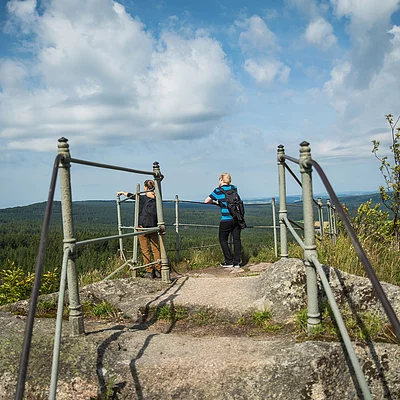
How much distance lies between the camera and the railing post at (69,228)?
333cm

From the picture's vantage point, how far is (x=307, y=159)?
3.10m

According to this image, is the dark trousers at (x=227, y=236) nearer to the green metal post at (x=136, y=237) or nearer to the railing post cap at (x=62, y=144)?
the green metal post at (x=136, y=237)

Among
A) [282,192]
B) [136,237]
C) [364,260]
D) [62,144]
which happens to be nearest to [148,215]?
[136,237]

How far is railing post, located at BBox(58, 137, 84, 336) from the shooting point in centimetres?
333

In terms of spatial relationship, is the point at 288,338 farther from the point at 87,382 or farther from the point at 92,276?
the point at 92,276

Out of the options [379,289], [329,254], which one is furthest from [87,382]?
[329,254]

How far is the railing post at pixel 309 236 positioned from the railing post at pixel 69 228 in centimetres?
176

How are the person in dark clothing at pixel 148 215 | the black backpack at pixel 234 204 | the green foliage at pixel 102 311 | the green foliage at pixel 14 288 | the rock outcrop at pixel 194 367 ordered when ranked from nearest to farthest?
the rock outcrop at pixel 194 367
the green foliage at pixel 102 311
the green foliage at pixel 14 288
the person in dark clothing at pixel 148 215
the black backpack at pixel 234 204

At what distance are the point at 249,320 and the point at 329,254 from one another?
188 centimetres

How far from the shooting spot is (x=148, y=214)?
23.1 feet

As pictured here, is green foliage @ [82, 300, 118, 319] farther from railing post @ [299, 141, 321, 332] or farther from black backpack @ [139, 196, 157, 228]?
black backpack @ [139, 196, 157, 228]

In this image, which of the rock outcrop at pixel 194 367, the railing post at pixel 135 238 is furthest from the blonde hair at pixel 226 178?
the rock outcrop at pixel 194 367

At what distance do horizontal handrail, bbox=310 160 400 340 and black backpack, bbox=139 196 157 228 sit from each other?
4.61 meters

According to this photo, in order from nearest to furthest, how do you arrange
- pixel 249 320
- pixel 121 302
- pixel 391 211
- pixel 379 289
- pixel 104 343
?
pixel 379 289, pixel 104 343, pixel 249 320, pixel 121 302, pixel 391 211
